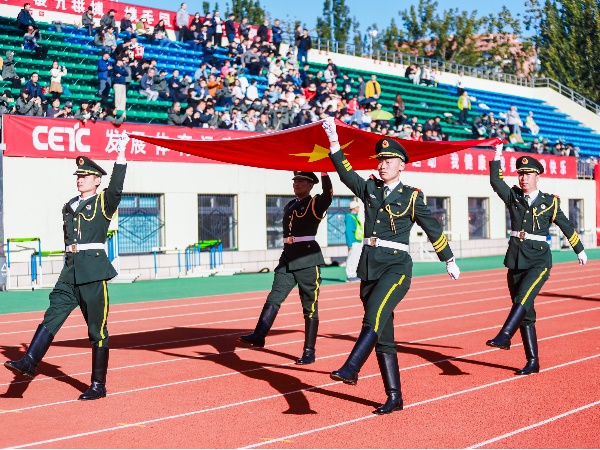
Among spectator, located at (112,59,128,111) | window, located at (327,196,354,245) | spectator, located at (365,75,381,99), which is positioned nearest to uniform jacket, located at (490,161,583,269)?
spectator, located at (112,59,128,111)

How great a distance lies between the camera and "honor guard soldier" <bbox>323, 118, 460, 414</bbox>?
7.59 metres

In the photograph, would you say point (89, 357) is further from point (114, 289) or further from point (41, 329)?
point (114, 289)

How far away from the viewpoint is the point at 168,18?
33875 mm

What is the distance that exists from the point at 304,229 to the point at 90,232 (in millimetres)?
2720

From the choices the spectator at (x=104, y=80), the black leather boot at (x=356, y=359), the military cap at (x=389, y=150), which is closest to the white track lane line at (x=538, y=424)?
the black leather boot at (x=356, y=359)

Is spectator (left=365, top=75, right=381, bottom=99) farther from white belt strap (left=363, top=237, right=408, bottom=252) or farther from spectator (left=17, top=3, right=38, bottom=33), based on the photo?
white belt strap (left=363, top=237, right=408, bottom=252)

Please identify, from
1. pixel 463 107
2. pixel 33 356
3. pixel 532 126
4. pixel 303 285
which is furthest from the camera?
pixel 532 126

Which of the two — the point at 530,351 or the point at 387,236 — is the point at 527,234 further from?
the point at 387,236

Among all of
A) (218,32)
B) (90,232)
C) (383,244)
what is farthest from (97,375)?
(218,32)

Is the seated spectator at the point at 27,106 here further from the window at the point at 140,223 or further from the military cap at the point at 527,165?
the military cap at the point at 527,165

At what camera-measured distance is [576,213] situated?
1577 inches

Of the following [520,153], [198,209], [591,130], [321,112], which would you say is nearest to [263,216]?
[198,209]

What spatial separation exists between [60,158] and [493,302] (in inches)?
410

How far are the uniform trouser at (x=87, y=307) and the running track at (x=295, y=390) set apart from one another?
0.61 metres
